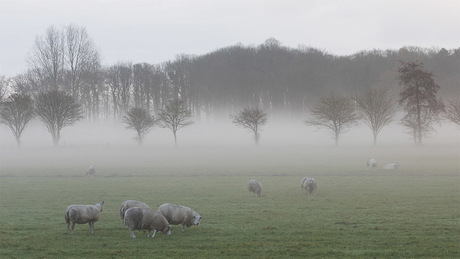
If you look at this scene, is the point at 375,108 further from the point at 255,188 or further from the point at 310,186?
the point at 255,188

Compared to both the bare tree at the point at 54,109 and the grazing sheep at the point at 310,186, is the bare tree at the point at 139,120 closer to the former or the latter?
the bare tree at the point at 54,109

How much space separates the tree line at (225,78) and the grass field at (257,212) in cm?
7507

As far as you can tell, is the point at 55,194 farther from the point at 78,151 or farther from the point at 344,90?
the point at 344,90

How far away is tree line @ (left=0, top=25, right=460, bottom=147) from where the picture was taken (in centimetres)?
13012

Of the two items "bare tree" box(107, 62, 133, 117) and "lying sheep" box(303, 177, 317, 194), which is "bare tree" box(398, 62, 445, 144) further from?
"bare tree" box(107, 62, 133, 117)

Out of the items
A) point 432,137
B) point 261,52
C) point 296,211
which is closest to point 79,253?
point 296,211

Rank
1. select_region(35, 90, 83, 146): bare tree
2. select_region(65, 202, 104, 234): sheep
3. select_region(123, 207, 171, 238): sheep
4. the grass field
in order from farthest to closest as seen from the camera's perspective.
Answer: select_region(35, 90, 83, 146): bare tree
select_region(65, 202, 104, 234): sheep
select_region(123, 207, 171, 238): sheep
the grass field

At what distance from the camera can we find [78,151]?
88.8 meters

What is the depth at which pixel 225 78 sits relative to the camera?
556 feet

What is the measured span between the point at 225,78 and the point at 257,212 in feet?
479

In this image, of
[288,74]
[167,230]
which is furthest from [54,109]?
[167,230]

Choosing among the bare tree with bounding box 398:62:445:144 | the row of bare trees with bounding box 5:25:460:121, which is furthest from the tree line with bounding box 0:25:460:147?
the bare tree with bounding box 398:62:445:144

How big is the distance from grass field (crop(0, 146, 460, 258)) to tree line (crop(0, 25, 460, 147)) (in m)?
75.1

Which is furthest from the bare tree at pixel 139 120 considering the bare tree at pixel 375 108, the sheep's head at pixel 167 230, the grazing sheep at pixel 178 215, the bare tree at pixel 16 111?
the sheep's head at pixel 167 230
